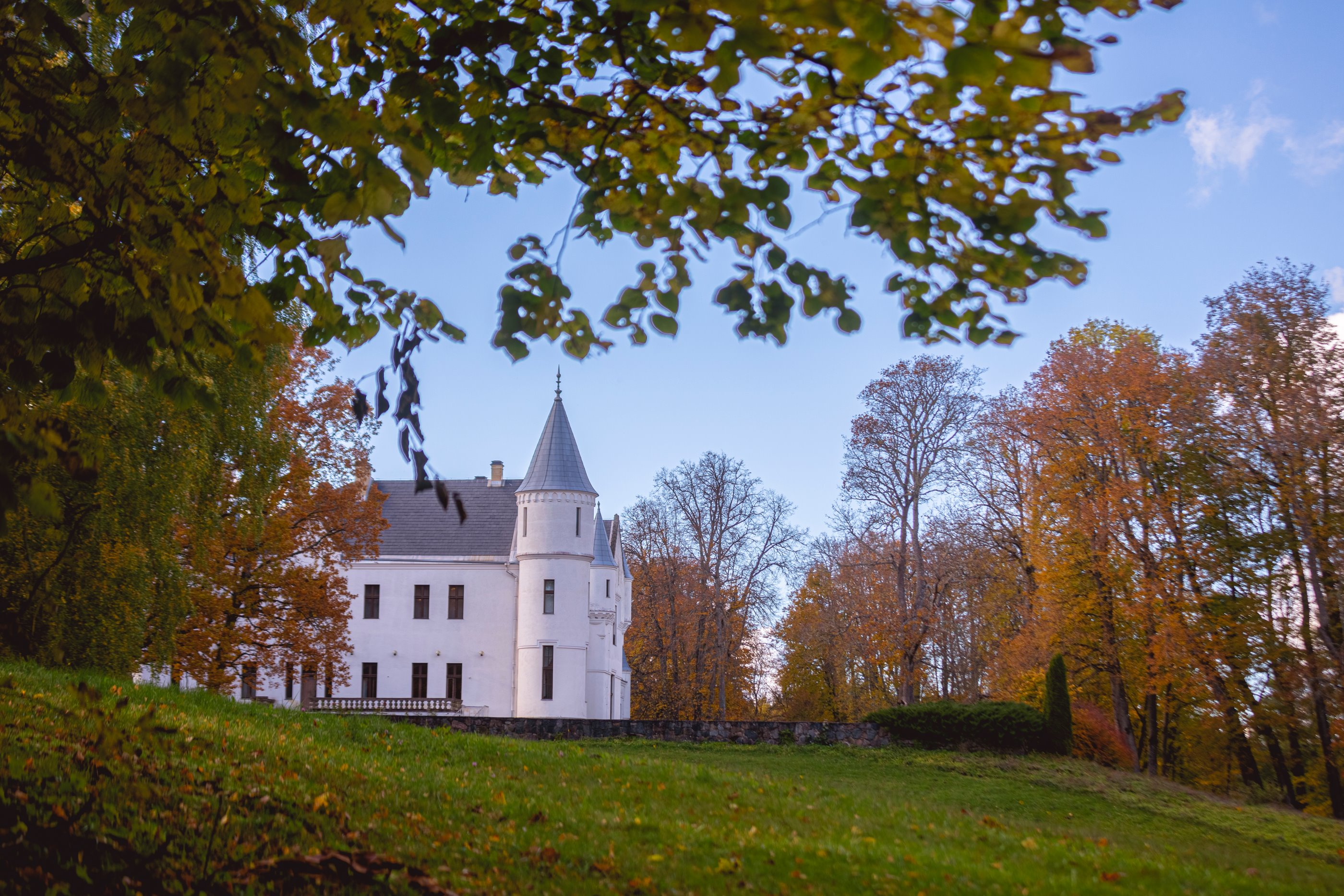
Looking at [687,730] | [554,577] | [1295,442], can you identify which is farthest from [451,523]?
[1295,442]

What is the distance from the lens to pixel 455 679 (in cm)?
4078

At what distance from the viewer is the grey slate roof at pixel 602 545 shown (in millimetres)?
44062

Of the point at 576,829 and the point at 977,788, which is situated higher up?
the point at 576,829

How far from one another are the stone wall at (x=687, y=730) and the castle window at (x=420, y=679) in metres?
16.9

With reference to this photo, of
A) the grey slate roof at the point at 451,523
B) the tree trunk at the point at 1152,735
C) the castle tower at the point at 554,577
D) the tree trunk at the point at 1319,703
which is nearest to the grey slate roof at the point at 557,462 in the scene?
the castle tower at the point at 554,577

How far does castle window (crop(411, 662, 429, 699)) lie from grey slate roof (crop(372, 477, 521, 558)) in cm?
458

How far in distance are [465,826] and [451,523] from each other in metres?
36.6

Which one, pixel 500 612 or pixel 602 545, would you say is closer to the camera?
pixel 500 612

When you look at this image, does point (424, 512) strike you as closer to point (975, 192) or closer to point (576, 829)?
point (576, 829)

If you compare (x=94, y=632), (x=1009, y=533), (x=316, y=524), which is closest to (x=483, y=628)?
(x=316, y=524)

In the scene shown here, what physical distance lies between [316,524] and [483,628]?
50.1ft

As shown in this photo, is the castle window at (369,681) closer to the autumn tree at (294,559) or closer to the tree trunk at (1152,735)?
the autumn tree at (294,559)

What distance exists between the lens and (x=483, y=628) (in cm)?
4097

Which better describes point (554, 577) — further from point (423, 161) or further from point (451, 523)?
point (423, 161)
